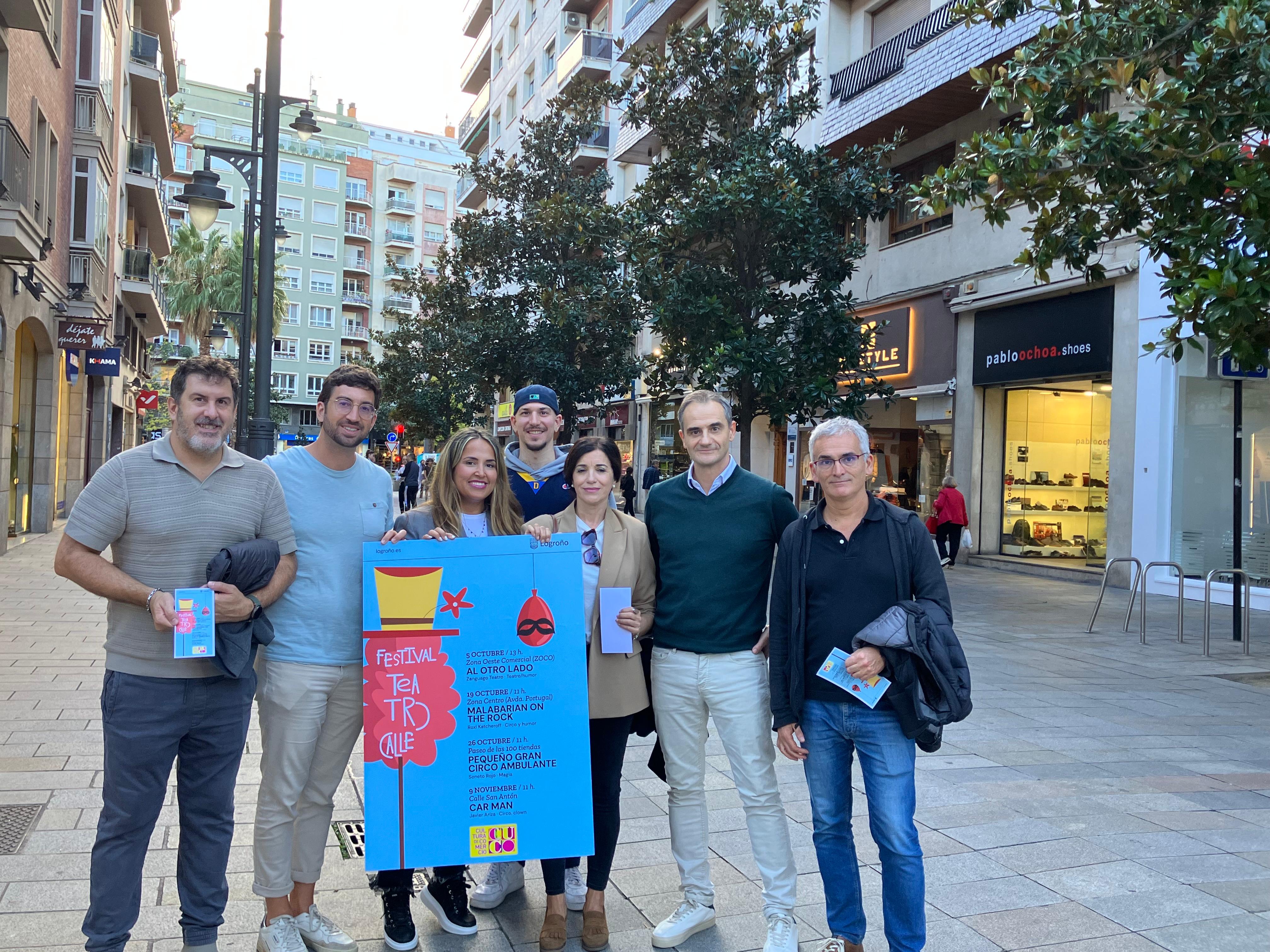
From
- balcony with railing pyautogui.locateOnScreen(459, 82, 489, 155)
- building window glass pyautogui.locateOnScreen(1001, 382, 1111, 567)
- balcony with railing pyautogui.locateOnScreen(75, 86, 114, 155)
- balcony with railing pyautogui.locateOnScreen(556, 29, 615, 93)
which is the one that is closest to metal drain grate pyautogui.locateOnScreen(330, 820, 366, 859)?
building window glass pyautogui.locateOnScreen(1001, 382, 1111, 567)

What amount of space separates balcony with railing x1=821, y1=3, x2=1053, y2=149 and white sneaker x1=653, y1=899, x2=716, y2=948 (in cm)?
1507

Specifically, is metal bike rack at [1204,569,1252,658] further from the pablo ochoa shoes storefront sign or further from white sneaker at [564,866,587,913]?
white sneaker at [564,866,587,913]

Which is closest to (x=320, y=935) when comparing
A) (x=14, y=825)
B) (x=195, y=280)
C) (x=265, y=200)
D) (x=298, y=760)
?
(x=298, y=760)

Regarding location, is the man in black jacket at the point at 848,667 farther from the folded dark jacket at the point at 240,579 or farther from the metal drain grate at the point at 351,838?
the metal drain grate at the point at 351,838

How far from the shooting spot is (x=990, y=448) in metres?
19.3

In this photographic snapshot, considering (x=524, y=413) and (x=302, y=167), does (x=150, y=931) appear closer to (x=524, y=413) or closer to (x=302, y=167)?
(x=524, y=413)

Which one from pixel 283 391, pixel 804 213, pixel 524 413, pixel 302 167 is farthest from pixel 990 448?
pixel 302 167

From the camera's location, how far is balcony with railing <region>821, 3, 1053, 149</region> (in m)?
16.9

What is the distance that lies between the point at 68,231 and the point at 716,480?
21.4 m

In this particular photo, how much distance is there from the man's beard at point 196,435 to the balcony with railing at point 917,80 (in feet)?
50.1

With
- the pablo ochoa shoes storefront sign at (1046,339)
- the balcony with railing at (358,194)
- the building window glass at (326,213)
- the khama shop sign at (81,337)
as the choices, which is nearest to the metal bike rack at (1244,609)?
the pablo ochoa shoes storefront sign at (1046,339)

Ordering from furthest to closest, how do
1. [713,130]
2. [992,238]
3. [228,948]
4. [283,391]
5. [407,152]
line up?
[407,152]
[283,391]
[992,238]
[713,130]
[228,948]

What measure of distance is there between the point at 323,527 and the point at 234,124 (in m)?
91.3

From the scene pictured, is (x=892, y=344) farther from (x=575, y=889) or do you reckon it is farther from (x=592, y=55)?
(x=575, y=889)
